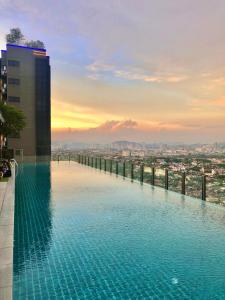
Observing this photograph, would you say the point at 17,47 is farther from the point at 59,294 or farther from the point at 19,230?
the point at 59,294

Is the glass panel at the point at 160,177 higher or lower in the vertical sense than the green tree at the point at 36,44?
lower

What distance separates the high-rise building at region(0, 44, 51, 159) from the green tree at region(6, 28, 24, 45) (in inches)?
216

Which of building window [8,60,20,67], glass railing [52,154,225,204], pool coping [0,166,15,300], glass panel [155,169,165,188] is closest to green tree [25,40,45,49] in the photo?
building window [8,60,20,67]

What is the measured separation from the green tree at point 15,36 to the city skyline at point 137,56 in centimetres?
234

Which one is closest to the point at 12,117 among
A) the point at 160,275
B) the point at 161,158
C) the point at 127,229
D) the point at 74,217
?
the point at 161,158

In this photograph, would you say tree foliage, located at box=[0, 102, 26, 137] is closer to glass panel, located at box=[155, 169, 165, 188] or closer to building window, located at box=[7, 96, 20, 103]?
glass panel, located at box=[155, 169, 165, 188]

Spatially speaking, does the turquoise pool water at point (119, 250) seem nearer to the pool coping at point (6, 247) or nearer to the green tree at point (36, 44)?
the pool coping at point (6, 247)

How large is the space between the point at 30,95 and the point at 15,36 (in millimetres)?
11755

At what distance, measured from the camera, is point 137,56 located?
29125mm

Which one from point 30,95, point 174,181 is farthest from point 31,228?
point 30,95

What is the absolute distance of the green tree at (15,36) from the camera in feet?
165

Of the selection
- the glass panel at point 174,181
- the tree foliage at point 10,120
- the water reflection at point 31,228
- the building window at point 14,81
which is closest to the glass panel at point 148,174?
the glass panel at point 174,181

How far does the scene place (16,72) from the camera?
4575 centimetres

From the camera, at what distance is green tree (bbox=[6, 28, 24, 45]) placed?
165 feet
